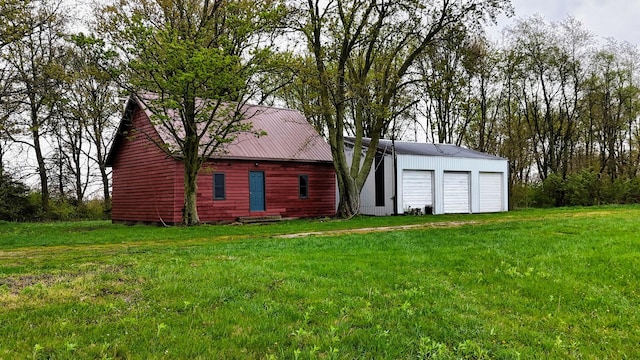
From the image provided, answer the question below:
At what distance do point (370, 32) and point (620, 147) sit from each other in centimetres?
2884

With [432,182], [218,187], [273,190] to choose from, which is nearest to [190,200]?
[218,187]

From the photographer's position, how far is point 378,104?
19656mm

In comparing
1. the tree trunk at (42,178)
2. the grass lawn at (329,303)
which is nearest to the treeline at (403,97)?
the tree trunk at (42,178)

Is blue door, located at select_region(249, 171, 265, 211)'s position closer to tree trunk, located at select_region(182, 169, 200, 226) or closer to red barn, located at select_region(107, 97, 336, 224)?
red barn, located at select_region(107, 97, 336, 224)

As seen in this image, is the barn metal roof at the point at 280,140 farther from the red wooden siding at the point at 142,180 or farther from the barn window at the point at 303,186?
the red wooden siding at the point at 142,180

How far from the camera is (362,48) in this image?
22.0 metres

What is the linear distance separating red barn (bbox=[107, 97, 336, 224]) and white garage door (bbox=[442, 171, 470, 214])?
574 centimetres

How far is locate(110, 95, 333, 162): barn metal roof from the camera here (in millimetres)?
19859

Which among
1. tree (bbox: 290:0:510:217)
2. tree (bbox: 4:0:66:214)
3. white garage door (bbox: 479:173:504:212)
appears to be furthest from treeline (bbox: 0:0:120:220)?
white garage door (bbox: 479:173:504:212)

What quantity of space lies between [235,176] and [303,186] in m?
3.74

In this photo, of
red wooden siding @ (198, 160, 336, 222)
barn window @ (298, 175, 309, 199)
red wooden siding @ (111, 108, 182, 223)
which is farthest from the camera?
barn window @ (298, 175, 309, 199)

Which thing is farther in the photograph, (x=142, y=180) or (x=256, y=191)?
(x=256, y=191)

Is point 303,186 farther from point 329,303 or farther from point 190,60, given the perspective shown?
point 329,303

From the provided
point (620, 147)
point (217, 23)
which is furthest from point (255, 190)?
point (620, 147)
